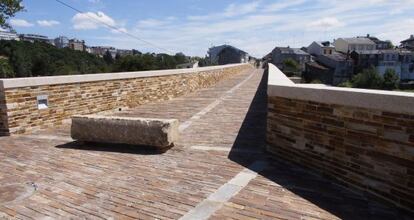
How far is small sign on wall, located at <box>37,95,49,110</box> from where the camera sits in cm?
780

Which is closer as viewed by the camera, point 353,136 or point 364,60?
point 353,136

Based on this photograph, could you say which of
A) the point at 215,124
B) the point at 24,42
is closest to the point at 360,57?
the point at 24,42

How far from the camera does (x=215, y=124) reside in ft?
26.8

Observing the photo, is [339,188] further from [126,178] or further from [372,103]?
[126,178]

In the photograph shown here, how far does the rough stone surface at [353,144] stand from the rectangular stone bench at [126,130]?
6.08 ft

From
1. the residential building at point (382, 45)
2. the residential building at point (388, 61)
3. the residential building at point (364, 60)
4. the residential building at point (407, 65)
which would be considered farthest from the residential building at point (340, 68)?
the residential building at point (382, 45)

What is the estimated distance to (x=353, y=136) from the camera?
13.4 ft

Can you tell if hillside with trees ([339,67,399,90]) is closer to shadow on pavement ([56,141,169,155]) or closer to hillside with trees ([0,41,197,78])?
hillside with trees ([0,41,197,78])

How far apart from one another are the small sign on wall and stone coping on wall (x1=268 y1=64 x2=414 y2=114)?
5.41m

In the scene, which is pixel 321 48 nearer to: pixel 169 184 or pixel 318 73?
pixel 318 73

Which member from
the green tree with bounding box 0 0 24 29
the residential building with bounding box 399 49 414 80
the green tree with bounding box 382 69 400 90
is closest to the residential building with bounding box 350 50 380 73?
the residential building with bounding box 399 49 414 80

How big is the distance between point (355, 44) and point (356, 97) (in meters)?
99.4

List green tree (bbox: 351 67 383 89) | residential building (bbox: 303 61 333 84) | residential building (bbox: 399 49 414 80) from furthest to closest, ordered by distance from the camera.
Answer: residential building (bbox: 399 49 414 80), residential building (bbox: 303 61 333 84), green tree (bbox: 351 67 383 89)

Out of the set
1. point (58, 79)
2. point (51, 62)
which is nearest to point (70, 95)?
point (58, 79)
